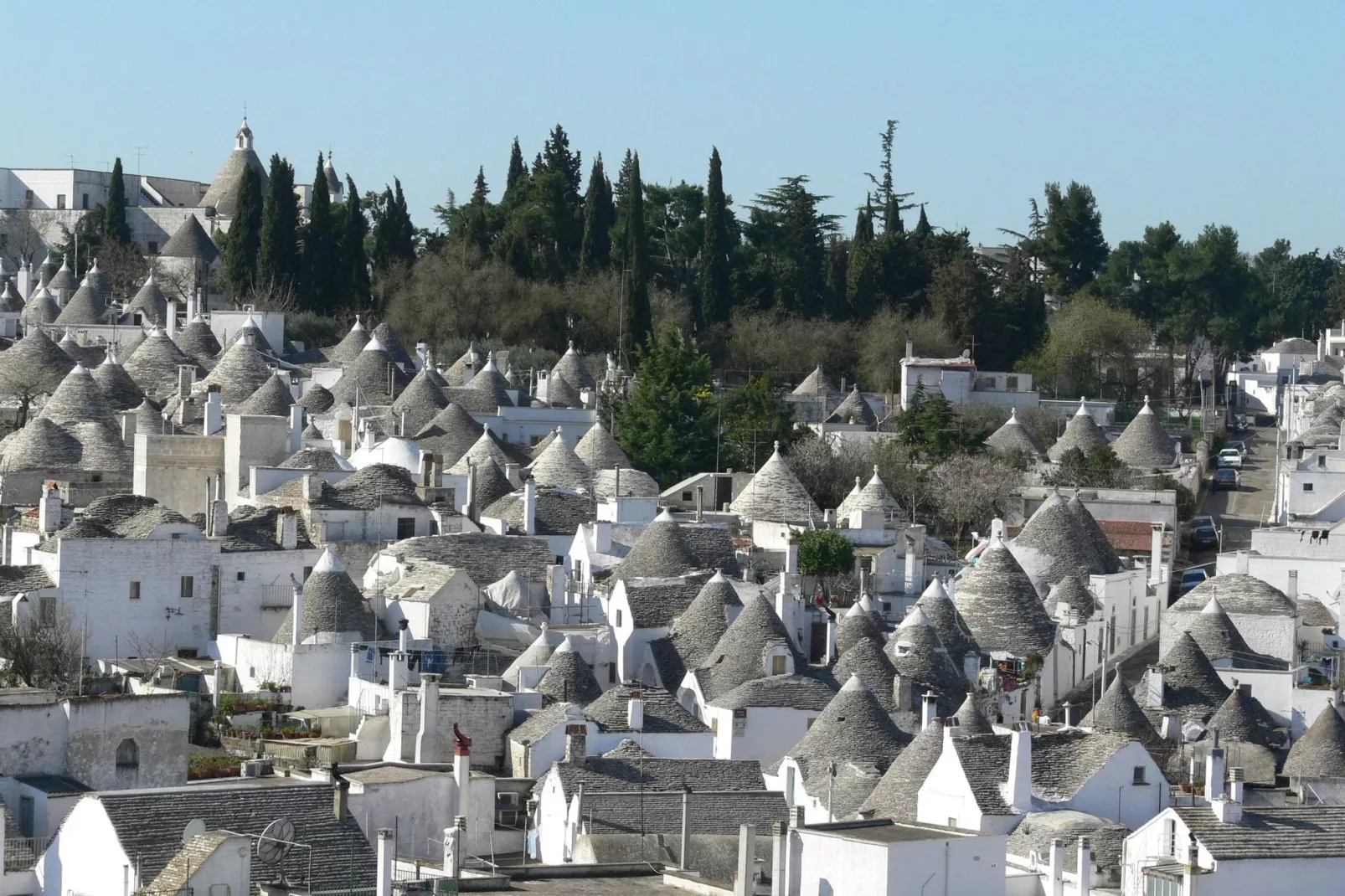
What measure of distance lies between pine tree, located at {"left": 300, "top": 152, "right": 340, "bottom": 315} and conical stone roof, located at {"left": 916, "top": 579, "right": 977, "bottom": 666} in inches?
1291

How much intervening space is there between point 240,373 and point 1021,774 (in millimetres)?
31583

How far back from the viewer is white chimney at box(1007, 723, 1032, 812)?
2886cm

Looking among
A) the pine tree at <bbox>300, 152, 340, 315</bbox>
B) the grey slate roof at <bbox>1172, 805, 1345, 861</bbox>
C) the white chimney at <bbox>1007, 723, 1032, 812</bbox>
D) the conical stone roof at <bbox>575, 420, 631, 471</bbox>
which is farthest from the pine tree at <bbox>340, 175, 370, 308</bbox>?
the grey slate roof at <bbox>1172, 805, 1345, 861</bbox>

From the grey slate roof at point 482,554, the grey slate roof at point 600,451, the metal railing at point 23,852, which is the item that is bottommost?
the metal railing at point 23,852

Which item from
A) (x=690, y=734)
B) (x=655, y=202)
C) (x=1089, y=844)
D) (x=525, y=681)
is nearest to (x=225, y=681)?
(x=525, y=681)

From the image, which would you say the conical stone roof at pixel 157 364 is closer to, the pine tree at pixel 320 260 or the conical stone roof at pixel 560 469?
the pine tree at pixel 320 260

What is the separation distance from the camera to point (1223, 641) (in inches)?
1609

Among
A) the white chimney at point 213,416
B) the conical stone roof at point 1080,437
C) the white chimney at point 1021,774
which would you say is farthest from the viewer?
the conical stone roof at point 1080,437

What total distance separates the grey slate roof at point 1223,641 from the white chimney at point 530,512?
10.5 metres

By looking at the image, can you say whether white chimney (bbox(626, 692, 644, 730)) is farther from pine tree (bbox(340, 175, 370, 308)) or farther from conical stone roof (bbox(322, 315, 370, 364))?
pine tree (bbox(340, 175, 370, 308))

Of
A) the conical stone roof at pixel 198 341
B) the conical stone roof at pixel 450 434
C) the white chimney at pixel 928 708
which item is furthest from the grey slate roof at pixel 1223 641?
the conical stone roof at pixel 198 341

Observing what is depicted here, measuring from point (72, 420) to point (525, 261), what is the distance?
69.1 ft

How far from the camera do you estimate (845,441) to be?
58.5 meters

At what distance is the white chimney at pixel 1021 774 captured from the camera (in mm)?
28859
